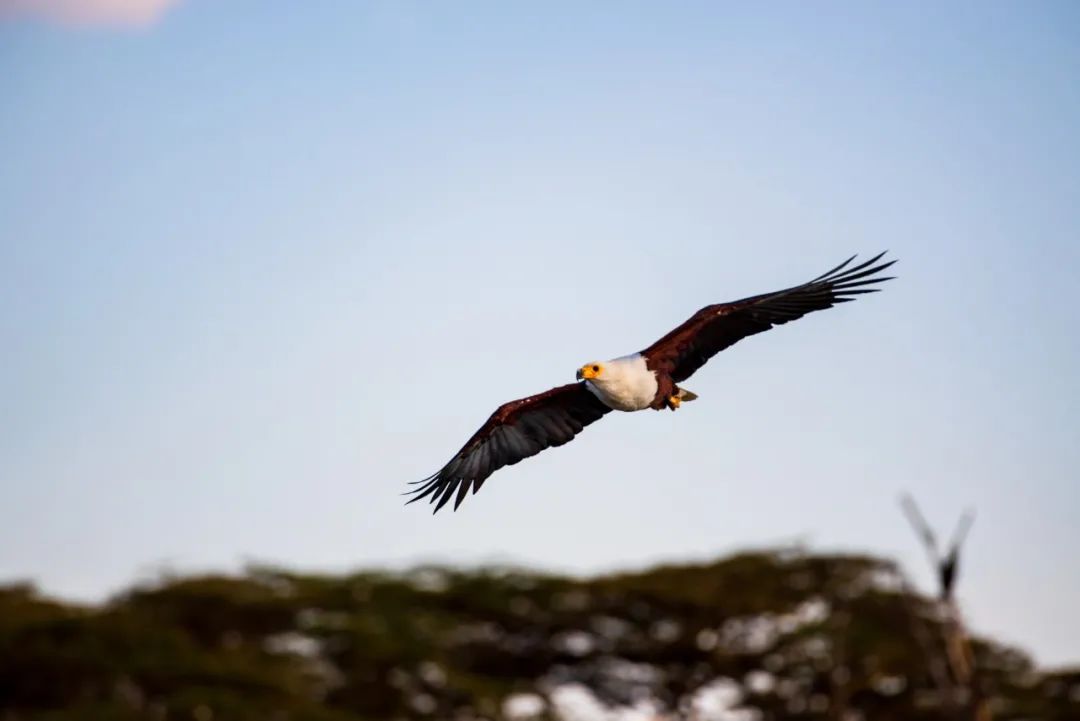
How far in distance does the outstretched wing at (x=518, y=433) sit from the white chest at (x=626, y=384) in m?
1.19

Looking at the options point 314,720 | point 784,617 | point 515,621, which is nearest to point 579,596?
point 515,621

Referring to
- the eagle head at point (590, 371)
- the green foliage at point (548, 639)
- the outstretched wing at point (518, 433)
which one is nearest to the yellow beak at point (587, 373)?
the eagle head at point (590, 371)

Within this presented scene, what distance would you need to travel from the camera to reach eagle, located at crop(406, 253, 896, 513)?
13570 mm

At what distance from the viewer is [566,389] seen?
586 inches

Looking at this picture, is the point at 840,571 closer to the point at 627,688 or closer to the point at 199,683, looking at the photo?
the point at 627,688

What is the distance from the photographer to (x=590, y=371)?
13289 mm

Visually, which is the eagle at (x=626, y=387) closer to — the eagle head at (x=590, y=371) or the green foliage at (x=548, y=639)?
the eagle head at (x=590, y=371)

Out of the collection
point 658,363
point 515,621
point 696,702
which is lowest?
point 658,363

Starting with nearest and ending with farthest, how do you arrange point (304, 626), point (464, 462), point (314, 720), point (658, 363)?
1. point (658, 363)
2. point (464, 462)
3. point (314, 720)
4. point (304, 626)

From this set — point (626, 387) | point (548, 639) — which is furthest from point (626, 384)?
point (548, 639)

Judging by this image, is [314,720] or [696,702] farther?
[696,702]

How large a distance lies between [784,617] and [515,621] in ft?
18.7

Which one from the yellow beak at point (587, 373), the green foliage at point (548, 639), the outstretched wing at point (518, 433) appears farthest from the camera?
the green foliage at point (548, 639)

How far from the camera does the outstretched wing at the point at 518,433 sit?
15.0 meters
